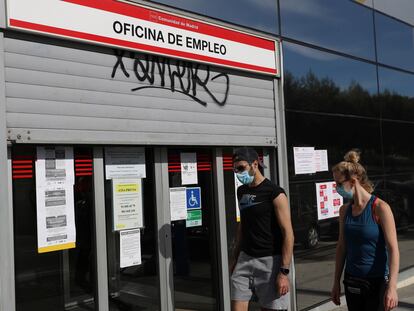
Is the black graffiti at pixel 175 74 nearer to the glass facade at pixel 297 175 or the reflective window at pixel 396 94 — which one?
the glass facade at pixel 297 175

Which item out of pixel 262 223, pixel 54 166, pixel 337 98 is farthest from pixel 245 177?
pixel 337 98

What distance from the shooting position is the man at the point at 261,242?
4016mm

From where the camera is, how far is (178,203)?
196 inches

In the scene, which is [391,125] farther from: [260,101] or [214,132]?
[214,132]

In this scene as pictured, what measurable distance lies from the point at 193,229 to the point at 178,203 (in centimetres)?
35

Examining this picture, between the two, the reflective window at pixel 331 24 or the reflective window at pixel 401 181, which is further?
the reflective window at pixel 401 181

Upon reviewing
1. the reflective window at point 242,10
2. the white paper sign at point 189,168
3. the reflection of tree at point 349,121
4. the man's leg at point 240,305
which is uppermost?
the reflective window at point 242,10

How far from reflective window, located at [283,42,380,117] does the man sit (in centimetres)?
218

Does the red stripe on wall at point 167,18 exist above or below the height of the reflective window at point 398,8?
below

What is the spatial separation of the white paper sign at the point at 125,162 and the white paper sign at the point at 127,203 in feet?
0.20

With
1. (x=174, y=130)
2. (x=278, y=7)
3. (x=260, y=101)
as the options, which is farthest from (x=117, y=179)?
(x=278, y=7)

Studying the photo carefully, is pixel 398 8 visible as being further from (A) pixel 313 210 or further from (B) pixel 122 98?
(B) pixel 122 98

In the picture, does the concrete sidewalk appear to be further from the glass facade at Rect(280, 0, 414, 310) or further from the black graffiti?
the black graffiti

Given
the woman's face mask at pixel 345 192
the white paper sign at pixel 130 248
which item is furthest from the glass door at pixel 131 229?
the woman's face mask at pixel 345 192
